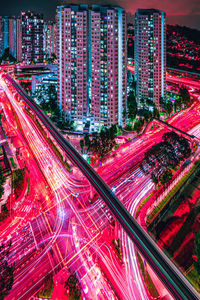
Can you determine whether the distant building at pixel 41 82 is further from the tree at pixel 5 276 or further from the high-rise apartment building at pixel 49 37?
the tree at pixel 5 276

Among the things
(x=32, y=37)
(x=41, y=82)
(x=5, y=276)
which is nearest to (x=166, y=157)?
(x=5, y=276)

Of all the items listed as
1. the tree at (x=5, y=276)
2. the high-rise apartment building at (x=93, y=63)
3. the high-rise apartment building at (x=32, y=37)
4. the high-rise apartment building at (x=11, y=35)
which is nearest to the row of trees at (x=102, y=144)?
the high-rise apartment building at (x=93, y=63)

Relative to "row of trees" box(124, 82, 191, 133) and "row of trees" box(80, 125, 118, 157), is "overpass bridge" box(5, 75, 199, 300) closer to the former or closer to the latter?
"row of trees" box(80, 125, 118, 157)

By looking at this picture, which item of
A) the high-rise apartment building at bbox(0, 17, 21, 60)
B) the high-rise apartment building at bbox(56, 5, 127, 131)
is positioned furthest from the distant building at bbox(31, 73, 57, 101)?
the high-rise apartment building at bbox(0, 17, 21, 60)

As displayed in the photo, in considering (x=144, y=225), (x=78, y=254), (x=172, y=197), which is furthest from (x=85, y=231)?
(x=172, y=197)

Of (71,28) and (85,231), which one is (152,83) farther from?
(85,231)

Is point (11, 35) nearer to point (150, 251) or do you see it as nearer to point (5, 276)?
point (5, 276)

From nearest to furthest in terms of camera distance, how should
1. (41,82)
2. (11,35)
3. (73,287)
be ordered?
(73,287) → (41,82) → (11,35)
